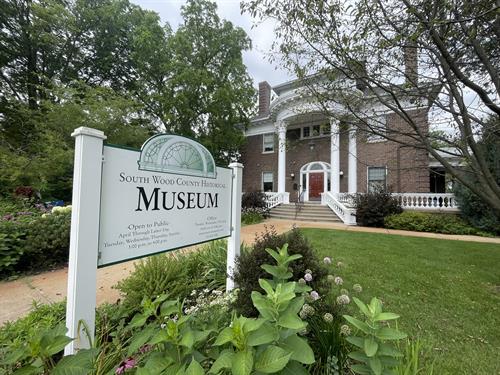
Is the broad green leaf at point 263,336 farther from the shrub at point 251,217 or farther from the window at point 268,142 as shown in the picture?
the window at point 268,142

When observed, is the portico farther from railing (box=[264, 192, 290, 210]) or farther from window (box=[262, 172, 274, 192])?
window (box=[262, 172, 274, 192])

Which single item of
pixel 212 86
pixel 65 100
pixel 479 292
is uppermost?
pixel 212 86

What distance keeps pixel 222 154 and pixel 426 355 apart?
18560 mm

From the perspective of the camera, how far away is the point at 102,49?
19.4 m

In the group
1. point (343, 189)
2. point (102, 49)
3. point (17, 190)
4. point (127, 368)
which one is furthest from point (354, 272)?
point (102, 49)

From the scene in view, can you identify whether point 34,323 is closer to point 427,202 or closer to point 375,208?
point 375,208

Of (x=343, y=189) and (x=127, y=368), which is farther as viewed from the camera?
(x=343, y=189)

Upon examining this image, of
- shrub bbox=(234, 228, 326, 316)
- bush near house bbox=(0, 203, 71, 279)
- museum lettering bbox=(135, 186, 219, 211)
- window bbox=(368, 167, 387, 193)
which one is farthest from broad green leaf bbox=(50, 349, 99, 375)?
window bbox=(368, 167, 387, 193)

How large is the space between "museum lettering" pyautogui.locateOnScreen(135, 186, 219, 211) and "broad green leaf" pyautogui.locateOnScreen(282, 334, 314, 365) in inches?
62.0

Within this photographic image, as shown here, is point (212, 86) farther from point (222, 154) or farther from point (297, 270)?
point (297, 270)

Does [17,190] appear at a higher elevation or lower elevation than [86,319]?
higher

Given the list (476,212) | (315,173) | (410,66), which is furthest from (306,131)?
(410,66)

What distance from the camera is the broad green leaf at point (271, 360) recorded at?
37.8 inches

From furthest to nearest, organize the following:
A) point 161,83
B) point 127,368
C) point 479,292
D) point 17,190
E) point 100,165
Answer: point 161,83 < point 17,190 < point 479,292 < point 100,165 < point 127,368
